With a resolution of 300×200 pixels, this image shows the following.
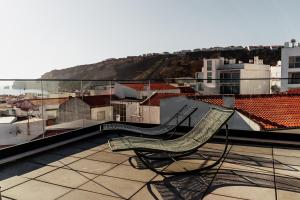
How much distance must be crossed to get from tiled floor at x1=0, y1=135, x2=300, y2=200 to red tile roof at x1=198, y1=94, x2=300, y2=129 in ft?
41.3

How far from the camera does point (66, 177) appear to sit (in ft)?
14.7

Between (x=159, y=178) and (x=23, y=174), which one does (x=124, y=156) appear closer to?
(x=159, y=178)

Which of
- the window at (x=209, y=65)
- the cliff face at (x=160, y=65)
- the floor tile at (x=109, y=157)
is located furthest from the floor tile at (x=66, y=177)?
the cliff face at (x=160, y=65)

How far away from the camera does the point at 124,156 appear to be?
18.5ft

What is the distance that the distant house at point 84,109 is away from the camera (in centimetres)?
3938

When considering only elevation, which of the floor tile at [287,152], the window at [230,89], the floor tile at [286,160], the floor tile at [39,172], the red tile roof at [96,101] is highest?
the window at [230,89]

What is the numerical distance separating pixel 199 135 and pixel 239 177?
102 centimetres

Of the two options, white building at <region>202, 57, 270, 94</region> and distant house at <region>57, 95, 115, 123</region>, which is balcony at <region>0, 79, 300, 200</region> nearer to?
distant house at <region>57, 95, 115, 123</region>

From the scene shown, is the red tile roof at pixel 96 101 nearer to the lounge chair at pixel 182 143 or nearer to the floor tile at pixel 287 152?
the floor tile at pixel 287 152

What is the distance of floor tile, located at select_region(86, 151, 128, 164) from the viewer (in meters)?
5.37

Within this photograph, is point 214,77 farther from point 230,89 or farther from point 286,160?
point 286,160

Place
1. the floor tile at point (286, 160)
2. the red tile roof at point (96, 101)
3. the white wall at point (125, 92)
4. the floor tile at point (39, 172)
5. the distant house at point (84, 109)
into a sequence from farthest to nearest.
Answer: the white wall at point (125, 92)
the red tile roof at point (96, 101)
the distant house at point (84, 109)
the floor tile at point (286, 160)
the floor tile at point (39, 172)

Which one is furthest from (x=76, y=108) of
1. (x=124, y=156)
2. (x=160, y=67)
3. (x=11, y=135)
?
(x=160, y=67)

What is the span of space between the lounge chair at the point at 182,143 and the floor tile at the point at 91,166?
1.41 ft
